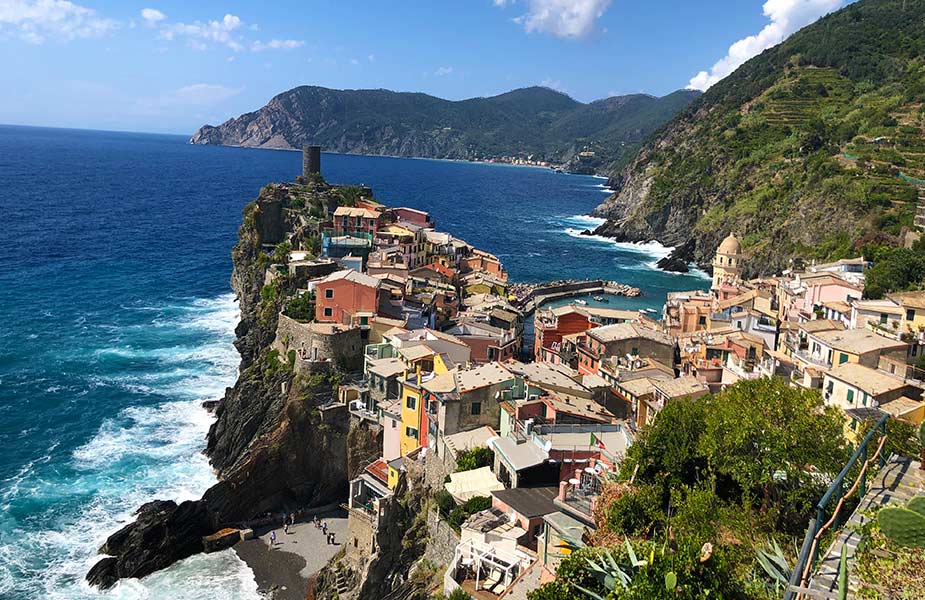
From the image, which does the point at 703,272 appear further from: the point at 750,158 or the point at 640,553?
the point at 640,553

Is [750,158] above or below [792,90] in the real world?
below

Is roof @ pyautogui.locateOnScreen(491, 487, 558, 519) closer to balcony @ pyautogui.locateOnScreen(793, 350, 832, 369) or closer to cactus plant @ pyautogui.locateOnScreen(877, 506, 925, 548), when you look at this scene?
cactus plant @ pyautogui.locateOnScreen(877, 506, 925, 548)

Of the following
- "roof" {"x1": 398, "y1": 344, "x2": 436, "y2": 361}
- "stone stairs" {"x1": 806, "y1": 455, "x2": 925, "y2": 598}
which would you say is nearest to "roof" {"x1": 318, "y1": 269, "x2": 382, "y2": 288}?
"roof" {"x1": 398, "y1": 344, "x2": 436, "y2": 361}

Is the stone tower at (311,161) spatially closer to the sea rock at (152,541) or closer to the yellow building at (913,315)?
the sea rock at (152,541)

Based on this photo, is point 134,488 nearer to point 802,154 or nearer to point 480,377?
point 480,377

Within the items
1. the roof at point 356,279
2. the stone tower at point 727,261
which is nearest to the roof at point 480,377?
the roof at point 356,279

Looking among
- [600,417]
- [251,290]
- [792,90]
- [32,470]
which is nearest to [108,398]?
[32,470]
